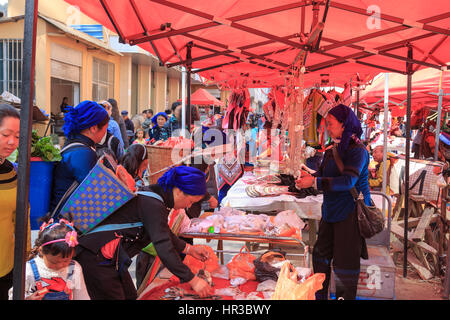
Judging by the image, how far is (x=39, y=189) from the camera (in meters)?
2.41

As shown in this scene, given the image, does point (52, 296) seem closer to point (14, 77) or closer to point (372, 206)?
point (372, 206)

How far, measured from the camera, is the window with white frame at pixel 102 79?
15742 millimetres

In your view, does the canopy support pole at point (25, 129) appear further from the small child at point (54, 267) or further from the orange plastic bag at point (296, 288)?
the orange plastic bag at point (296, 288)

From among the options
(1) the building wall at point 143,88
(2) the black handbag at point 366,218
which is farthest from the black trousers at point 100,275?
(1) the building wall at point 143,88

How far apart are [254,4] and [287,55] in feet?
7.64

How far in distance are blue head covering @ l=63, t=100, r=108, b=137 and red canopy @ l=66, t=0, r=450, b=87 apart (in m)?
1.36

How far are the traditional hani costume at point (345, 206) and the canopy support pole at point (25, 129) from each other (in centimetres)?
247

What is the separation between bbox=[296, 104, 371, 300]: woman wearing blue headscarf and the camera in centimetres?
328

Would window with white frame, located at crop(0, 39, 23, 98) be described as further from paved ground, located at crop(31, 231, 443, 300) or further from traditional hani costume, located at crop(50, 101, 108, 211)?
traditional hani costume, located at crop(50, 101, 108, 211)

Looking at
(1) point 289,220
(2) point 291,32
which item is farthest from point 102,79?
(1) point 289,220

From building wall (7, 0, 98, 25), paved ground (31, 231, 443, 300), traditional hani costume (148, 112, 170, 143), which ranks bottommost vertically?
paved ground (31, 231, 443, 300)

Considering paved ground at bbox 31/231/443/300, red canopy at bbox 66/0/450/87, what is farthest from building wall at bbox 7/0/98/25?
paved ground at bbox 31/231/443/300

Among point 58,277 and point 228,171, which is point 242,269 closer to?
point 58,277

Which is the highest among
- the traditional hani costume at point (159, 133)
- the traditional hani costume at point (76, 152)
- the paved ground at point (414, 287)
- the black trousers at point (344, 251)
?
the traditional hani costume at point (159, 133)
